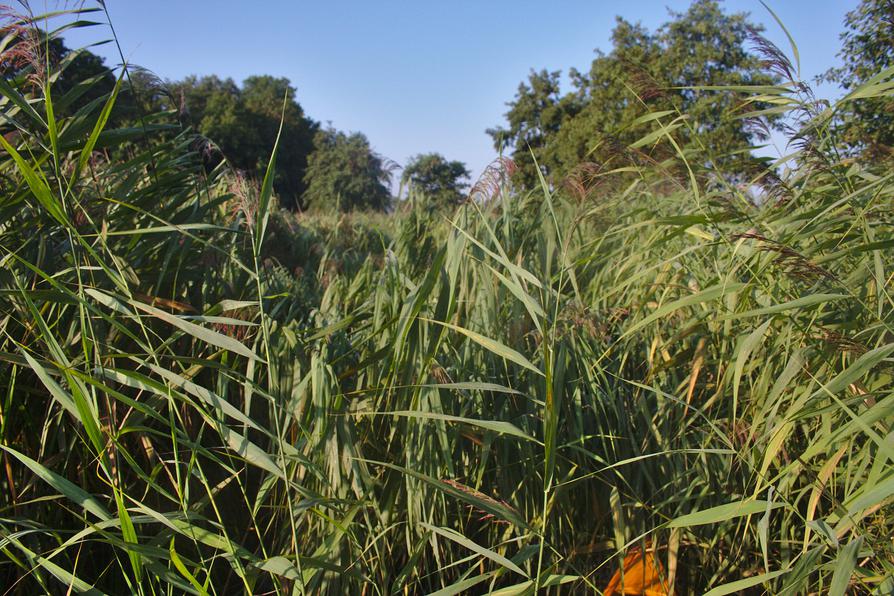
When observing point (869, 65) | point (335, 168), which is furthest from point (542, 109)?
point (869, 65)

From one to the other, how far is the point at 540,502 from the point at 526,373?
14.5 inches

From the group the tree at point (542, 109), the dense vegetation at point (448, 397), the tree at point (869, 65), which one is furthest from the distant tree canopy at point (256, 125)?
the dense vegetation at point (448, 397)

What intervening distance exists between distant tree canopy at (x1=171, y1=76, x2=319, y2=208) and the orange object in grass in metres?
25.3

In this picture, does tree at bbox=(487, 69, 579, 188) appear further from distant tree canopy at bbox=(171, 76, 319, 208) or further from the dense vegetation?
the dense vegetation

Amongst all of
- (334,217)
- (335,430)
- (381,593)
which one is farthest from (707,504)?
(334,217)

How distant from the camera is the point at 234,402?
2.13 meters

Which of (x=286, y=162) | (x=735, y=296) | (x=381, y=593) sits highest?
(x=286, y=162)

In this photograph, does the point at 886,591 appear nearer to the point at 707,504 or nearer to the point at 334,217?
the point at 707,504

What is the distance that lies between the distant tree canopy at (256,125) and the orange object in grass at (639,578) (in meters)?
25.3

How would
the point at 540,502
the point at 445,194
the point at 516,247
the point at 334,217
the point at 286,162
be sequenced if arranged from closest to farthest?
the point at 540,502
the point at 516,247
the point at 445,194
the point at 334,217
the point at 286,162

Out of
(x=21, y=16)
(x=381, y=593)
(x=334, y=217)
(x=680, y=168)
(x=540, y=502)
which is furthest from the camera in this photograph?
(x=334, y=217)

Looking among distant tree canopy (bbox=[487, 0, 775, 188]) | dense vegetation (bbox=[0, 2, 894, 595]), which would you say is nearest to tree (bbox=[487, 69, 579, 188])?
distant tree canopy (bbox=[487, 0, 775, 188])

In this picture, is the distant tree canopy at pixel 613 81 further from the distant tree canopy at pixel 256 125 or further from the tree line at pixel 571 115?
the distant tree canopy at pixel 256 125

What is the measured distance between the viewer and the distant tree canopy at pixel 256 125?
33.5 m
